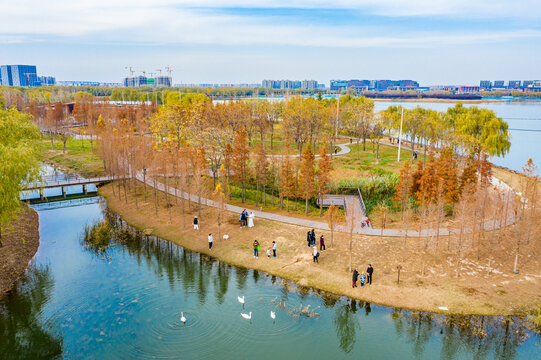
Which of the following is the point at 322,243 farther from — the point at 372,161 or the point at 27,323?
the point at 372,161

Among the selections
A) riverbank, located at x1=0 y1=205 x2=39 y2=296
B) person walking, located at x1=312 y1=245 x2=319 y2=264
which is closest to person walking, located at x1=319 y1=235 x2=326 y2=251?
person walking, located at x1=312 y1=245 x2=319 y2=264

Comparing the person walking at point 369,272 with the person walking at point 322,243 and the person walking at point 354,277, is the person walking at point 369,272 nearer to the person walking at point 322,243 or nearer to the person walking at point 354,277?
the person walking at point 354,277

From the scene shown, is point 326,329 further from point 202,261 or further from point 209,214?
point 209,214

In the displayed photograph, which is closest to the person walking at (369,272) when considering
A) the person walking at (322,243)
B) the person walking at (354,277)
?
the person walking at (354,277)

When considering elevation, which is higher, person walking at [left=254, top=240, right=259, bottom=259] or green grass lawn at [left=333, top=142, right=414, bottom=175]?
green grass lawn at [left=333, top=142, right=414, bottom=175]

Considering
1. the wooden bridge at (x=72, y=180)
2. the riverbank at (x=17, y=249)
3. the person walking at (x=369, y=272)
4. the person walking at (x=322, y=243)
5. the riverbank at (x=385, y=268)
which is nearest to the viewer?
the riverbank at (x=385, y=268)

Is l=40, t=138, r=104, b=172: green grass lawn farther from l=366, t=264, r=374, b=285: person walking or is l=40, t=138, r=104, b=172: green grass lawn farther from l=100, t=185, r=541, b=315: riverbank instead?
l=366, t=264, r=374, b=285: person walking
